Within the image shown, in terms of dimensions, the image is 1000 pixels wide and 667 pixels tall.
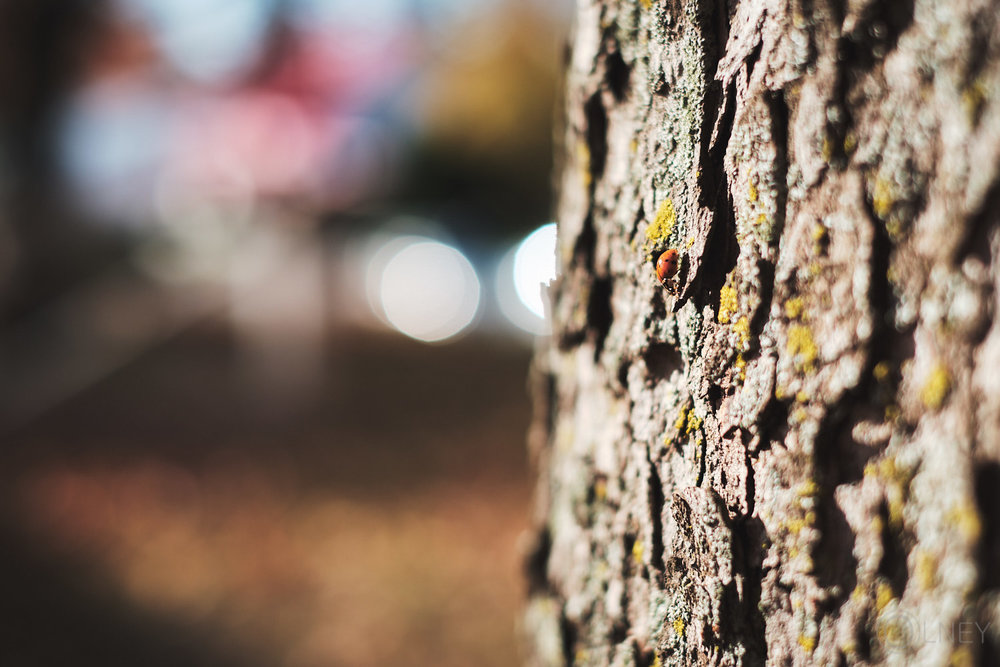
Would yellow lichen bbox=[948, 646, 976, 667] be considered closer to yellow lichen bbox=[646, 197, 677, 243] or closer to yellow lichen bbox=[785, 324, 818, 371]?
yellow lichen bbox=[785, 324, 818, 371]

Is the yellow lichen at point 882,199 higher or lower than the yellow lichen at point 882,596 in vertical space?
higher

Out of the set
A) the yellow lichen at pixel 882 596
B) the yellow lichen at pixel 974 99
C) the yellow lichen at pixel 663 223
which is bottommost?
the yellow lichen at pixel 882 596

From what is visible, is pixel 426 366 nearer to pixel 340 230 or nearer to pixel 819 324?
pixel 340 230

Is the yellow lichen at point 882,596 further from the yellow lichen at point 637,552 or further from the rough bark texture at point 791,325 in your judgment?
the yellow lichen at point 637,552

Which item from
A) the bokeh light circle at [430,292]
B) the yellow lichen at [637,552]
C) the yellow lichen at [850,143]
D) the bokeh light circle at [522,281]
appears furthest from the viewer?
the bokeh light circle at [430,292]

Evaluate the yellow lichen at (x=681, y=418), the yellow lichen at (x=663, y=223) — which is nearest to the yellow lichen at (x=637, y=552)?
the yellow lichen at (x=681, y=418)

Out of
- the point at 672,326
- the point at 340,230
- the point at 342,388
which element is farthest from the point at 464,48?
the point at 672,326
